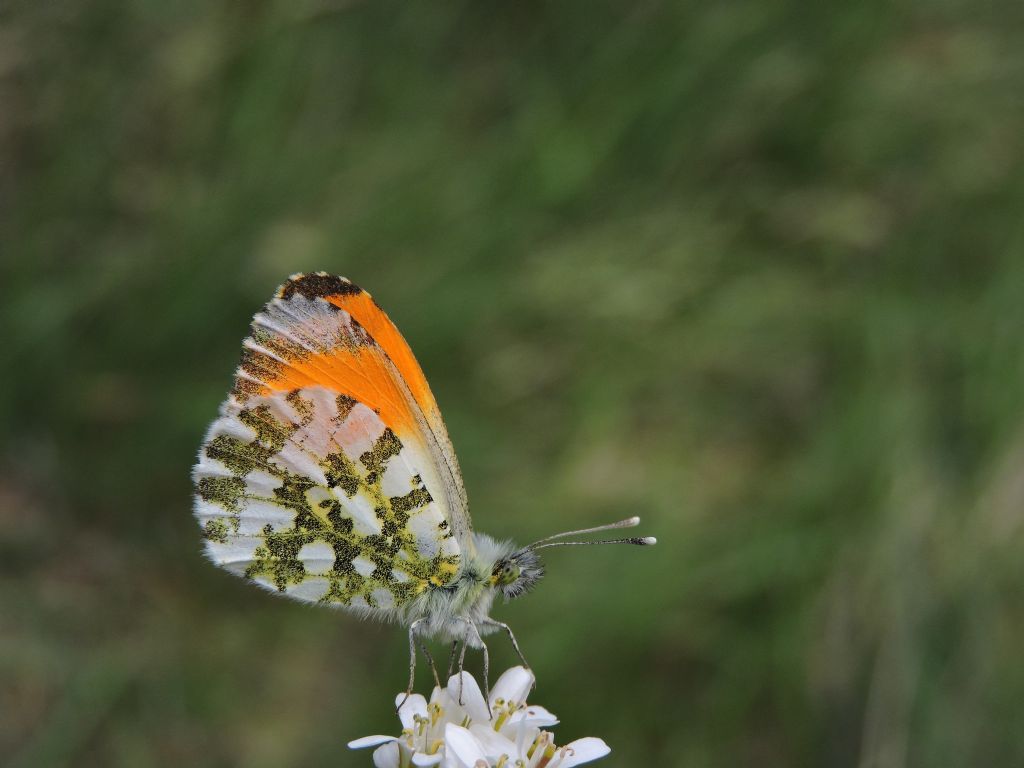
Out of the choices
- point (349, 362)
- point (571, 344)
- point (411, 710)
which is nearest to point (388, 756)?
point (411, 710)

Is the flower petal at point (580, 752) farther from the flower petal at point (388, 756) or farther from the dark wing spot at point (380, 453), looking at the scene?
the dark wing spot at point (380, 453)

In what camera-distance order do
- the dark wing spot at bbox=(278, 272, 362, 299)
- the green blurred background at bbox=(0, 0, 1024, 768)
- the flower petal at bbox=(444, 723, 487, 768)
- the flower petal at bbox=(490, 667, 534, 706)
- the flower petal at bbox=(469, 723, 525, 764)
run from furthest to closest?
1. the green blurred background at bbox=(0, 0, 1024, 768)
2. the dark wing spot at bbox=(278, 272, 362, 299)
3. the flower petal at bbox=(490, 667, 534, 706)
4. the flower petal at bbox=(469, 723, 525, 764)
5. the flower petal at bbox=(444, 723, 487, 768)

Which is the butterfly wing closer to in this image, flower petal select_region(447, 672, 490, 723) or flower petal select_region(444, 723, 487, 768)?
flower petal select_region(447, 672, 490, 723)

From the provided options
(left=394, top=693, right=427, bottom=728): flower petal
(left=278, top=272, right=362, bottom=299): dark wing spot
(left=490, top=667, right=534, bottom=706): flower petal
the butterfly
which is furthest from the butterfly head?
(left=278, top=272, right=362, bottom=299): dark wing spot

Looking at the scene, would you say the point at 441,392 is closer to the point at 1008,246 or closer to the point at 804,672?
the point at 804,672

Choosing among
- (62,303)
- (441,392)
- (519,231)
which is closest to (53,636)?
(62,303)

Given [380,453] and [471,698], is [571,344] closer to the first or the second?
[380,453]

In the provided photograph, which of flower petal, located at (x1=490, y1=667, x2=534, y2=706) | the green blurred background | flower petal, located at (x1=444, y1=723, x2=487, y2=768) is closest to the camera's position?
flower petal, located at (x1=444, y1=723, x2=487, y2=768)

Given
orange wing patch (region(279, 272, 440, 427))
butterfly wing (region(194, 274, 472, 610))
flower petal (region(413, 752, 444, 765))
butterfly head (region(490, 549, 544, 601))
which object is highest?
orange wing patch (region(279, 272, 440, 427))

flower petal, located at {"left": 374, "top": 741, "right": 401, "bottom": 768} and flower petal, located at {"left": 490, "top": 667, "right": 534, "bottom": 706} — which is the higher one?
flower petal, located at {"left": 490, "top": 667, "right": 534, "bottom": 706}
